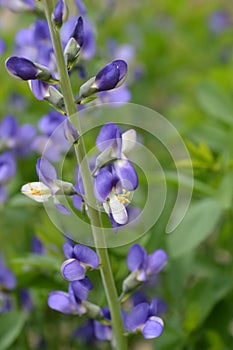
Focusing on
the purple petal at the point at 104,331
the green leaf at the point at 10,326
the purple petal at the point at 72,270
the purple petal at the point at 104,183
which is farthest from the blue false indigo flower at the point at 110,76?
the green leaf at the point at 10,326


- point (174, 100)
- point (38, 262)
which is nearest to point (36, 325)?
point (38, 262)

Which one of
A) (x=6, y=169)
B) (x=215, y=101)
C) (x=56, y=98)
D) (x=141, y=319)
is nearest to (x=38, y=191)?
(x=56, y=98)

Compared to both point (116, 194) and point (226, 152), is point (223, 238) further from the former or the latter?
point (116, 194)

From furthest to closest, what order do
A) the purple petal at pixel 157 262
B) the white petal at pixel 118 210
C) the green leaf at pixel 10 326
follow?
the green leaf at pixel 10 326 < the purple petal at pixel 157 262 < the white petal at pixel 118 210

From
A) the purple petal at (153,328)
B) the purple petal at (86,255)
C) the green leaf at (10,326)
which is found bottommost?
the green leaf at (10,326)

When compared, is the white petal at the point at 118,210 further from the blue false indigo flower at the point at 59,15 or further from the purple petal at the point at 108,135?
the blue false indigo flower at the point at 59,15

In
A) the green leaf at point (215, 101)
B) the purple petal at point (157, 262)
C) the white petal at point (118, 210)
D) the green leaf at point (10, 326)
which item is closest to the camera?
the white petal at point (118, 210)

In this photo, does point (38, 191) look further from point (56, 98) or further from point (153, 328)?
point (153, 328)
